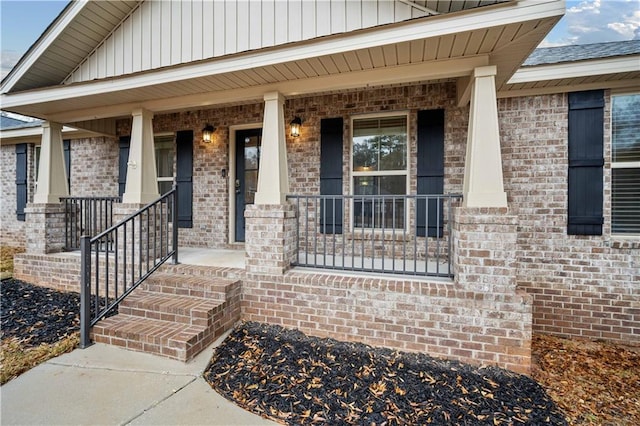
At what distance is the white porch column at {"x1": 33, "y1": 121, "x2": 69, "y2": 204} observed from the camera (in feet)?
15.9

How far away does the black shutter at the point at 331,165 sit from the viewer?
14.9 ft

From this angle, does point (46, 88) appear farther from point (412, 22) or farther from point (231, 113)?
point (412, 22)

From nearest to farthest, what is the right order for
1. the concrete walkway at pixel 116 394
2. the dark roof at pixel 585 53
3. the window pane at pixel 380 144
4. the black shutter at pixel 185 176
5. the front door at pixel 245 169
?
the concrete walkway at pixel 116 394
the dark roof at pixel 585 53
the window pane at pixel 380 144
the front door at pixel 245 169
the black shutter at pixel 185 176

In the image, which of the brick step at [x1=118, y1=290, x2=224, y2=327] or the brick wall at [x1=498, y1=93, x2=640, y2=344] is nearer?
the brick step at [x1=118, y1=290, x2=224, y2=327]

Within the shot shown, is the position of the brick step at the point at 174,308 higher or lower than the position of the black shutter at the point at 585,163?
lower

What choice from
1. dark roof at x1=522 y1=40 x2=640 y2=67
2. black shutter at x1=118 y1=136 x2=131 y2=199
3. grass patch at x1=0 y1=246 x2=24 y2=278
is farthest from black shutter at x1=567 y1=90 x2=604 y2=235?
grass patch at x1=0 y1=246 x2=24 y2=278

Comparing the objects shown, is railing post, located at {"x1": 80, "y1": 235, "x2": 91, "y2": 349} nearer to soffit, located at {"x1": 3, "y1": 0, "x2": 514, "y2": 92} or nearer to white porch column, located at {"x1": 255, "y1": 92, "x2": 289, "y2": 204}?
white porch column, located at {"x1": 255, "y1": 92, "x2": 289, "y2": 204}

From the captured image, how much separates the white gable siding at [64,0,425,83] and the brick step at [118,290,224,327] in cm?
279

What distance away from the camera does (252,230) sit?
3.54m

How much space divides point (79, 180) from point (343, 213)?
222 inches

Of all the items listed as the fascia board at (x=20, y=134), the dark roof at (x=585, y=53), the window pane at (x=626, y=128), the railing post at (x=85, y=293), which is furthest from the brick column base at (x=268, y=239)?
the fascia board at (x=20, y=134)

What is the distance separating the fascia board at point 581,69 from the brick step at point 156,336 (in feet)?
15.2

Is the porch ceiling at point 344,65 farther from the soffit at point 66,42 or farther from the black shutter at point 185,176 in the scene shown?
the black shutter at point 185,176

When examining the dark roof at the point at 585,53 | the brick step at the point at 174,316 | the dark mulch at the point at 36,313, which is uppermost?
the dark roof at the point at 585,53
